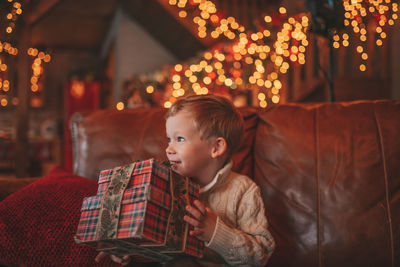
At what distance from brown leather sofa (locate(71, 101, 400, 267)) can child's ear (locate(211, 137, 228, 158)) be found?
0.30 meters

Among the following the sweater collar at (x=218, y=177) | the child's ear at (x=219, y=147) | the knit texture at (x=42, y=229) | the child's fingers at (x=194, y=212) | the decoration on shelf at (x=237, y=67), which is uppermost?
the decoration on shelf at (x=237, y=67)

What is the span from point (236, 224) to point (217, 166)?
0.66ft

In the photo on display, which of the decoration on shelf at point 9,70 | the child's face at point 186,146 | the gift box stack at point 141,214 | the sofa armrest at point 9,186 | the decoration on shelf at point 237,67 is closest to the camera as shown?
the gift box stack at point 141,214

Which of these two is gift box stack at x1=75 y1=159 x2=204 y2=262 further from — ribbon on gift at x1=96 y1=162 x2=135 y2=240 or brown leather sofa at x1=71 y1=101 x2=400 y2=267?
brown leather sofa at x1=71 y1=101 x2=400 y2=267

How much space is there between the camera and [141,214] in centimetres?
91

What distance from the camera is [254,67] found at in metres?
4.09

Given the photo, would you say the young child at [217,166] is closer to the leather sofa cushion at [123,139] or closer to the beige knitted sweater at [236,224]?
the beige knitted sweater at [236,224]

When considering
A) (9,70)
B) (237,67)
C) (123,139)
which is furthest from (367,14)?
(9,70)

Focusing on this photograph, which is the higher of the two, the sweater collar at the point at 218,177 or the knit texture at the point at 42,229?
the sweater collar at the point at 218,177

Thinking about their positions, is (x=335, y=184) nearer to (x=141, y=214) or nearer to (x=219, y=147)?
(x=219, y=147)

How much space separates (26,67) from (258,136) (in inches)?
111

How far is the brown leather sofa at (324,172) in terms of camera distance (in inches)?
51.7

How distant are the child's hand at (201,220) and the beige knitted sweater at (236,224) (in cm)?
2

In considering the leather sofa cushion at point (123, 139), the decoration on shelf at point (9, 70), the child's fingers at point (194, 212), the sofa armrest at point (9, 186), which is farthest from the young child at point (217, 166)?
the decoration on shelf at point (9, 70)
